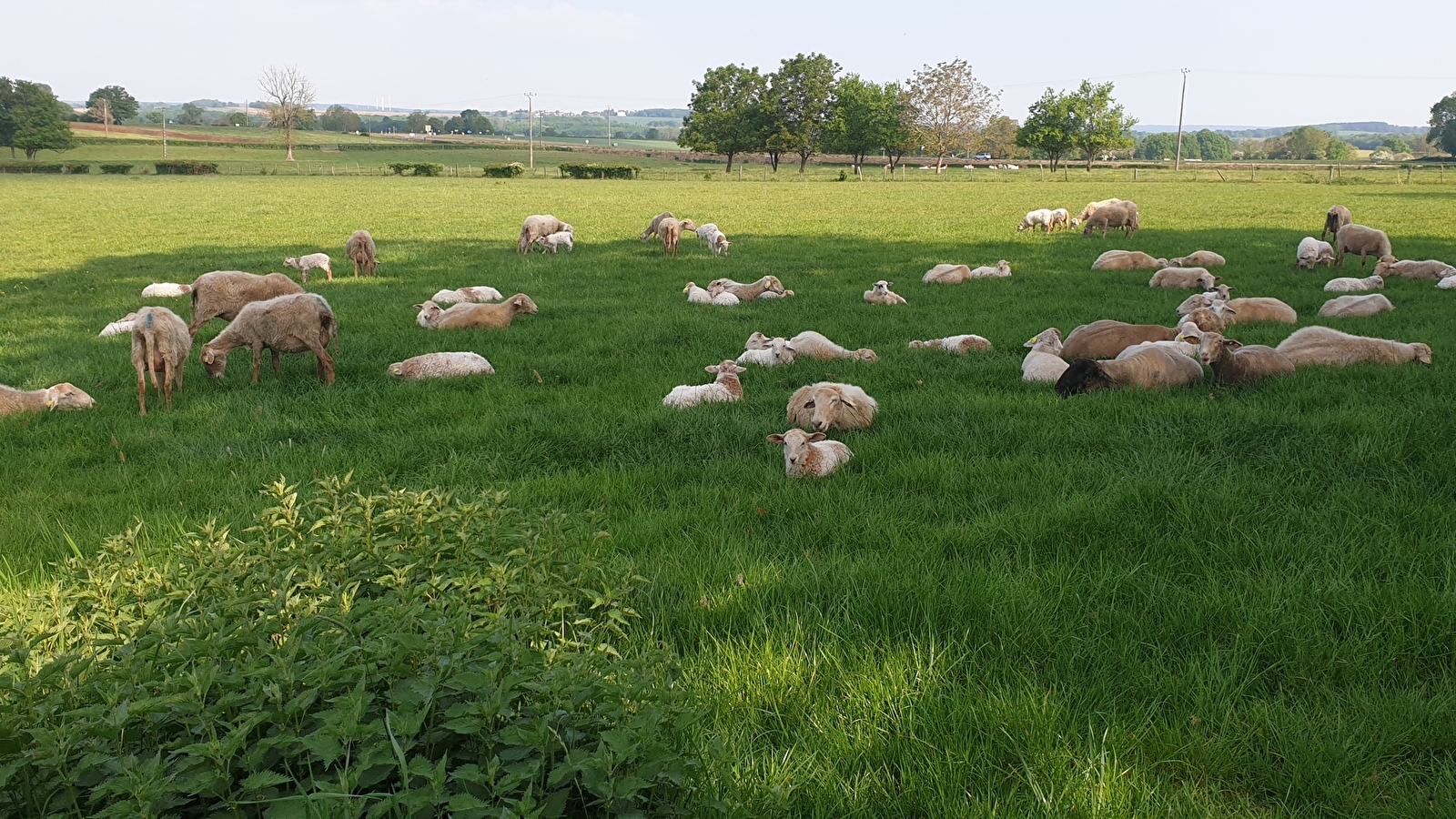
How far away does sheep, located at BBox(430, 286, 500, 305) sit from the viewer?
13.6 metres

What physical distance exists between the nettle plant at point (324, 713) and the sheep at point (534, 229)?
59.0 ft

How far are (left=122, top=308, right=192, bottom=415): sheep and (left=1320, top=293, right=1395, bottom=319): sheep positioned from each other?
13845mm

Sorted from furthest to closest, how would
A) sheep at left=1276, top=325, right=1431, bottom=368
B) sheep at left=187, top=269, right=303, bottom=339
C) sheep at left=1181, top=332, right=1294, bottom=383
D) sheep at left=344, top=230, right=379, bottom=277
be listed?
sheep at left=344, top=230, right=379, bottom=277 < sheep at left=187, top=269, right=303, bottom=339 < sheep at left=1276, top=325, right=1431, bottom=368 < sheep at left=1181, top=332, right=1294, bottom=383

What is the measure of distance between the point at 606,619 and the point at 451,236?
72.8ft

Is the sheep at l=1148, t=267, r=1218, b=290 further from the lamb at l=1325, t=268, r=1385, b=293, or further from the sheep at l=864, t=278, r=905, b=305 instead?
the sheep at l=864, t=278, r=905, b=305

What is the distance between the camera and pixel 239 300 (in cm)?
1096

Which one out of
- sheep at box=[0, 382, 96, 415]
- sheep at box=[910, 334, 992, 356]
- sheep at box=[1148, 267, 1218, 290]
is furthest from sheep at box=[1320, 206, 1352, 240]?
sheep at box=[0, 382, 96, 415]

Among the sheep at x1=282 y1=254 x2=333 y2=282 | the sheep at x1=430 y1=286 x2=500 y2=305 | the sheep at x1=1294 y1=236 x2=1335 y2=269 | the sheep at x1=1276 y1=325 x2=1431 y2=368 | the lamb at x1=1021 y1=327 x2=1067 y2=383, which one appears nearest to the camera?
the lamb at x1=1021 y1=327 x2=1067 y2=383

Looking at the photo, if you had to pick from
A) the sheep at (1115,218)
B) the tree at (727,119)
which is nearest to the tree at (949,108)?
the tree at (727,119)

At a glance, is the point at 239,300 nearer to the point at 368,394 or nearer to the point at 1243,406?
the point at 368,394

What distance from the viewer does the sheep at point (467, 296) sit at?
1365 centimetres

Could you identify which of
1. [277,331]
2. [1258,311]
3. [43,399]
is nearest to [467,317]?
[277,331]

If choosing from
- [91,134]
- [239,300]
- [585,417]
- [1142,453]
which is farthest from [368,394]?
[91,134]

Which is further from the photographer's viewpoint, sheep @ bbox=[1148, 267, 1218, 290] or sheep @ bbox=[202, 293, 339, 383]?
sheep @ bbox=[1148, 267, 1218, 290]
